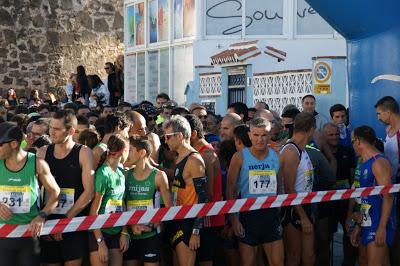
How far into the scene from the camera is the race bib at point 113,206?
22.7 feet

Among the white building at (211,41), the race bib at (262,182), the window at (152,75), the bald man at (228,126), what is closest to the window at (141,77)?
the white building at (211,41)

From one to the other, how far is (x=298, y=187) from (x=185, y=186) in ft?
3.75

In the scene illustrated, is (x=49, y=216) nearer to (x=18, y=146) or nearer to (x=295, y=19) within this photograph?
(x=18, y=146)

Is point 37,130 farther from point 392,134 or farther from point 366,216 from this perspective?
point 392,134

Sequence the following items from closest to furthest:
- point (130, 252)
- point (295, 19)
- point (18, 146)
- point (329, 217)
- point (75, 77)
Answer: point (18, 146)
point (130, 252)
point (329, 217)
point (295, 19)
point (75, 77)

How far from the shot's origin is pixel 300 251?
788cm

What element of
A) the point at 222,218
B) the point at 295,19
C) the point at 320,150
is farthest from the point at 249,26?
the point at 222,218

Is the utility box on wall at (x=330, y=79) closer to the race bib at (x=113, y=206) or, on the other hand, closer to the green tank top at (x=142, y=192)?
the green tank top at (x=142, y=192)

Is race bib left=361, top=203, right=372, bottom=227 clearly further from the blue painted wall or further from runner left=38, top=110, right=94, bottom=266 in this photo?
runner left=38, top=110, right=94, bottom=266

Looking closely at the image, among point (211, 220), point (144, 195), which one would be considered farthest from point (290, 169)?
point (144, 195)

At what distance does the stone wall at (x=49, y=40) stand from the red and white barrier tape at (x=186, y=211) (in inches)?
663

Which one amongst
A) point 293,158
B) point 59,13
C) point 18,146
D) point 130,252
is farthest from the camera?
point 59,13

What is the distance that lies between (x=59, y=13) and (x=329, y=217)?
16647 mm

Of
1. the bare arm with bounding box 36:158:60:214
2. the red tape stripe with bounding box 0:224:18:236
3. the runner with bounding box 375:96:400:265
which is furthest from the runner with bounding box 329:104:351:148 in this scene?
the red tape stripe with bounding box 0:224:18:236
